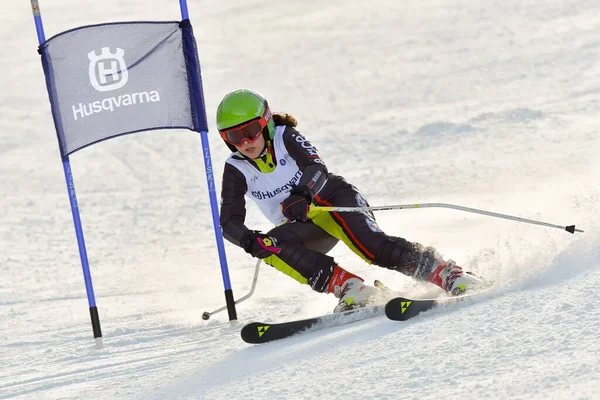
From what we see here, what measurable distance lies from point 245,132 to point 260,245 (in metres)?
0.63

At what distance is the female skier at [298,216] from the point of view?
4.80 m

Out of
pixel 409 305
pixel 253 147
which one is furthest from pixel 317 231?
pixel 409 305

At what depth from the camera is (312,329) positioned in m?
4.56

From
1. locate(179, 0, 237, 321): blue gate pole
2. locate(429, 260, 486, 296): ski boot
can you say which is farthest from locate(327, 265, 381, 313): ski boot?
locate(179, 0, 237, 321): blue gate pole

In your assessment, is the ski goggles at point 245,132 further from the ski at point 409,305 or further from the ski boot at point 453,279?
the ski at point 409,305

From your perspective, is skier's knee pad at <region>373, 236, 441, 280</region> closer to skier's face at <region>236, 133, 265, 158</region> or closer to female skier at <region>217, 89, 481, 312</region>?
female skier at <region>217, 89, 481, 312</region>

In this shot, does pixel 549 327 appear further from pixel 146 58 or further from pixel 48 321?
pixel 48 321

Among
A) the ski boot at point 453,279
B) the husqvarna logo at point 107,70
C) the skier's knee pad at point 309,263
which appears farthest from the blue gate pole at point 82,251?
the ski boot at point 453,279

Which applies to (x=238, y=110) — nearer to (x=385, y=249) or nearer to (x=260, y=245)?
(x=260, y=245)

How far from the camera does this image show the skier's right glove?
4.85 metres

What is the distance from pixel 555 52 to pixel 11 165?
30.5 feet

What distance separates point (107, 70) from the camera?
5.85 m

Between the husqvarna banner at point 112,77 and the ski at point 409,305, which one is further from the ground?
the husqvarna banner at point 112,77

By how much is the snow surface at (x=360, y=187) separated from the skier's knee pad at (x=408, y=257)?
0.20 m
